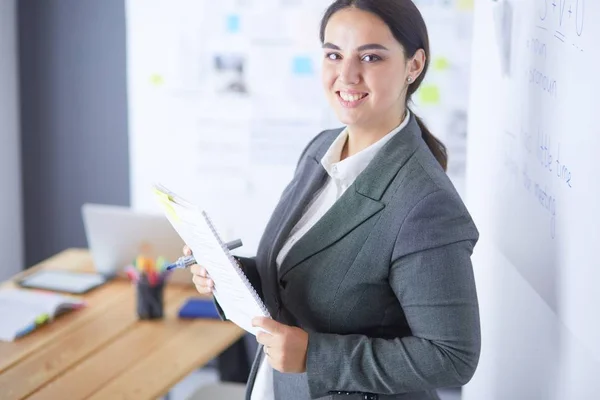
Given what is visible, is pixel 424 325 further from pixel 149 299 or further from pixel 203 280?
pixel 149 299

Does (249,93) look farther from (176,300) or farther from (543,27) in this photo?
(543,27)

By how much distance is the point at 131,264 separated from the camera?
294 cm

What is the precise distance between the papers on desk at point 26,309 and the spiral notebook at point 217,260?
1026 millimetres

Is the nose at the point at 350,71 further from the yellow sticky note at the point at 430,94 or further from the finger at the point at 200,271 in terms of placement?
the yellow sticky note at the point at 430,94

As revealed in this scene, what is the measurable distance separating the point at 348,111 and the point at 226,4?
7.50ft

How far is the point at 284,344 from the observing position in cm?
145

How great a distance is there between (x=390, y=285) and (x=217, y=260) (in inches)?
13.1

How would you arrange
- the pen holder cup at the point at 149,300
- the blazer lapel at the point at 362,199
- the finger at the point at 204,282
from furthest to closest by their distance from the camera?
the pen holder cup at the point at 149,300
the finger at the point at 204,282
the blazer lapel at the point at 362,199

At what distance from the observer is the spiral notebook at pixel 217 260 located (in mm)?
1457

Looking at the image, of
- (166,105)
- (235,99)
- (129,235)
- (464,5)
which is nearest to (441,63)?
(464,5)

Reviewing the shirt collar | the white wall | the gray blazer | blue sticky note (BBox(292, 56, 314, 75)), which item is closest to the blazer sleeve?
the gray blazer

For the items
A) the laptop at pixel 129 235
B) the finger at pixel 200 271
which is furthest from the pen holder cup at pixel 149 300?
the finger at pixel 200 271

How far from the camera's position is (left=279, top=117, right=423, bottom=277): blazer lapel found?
1.50 metres

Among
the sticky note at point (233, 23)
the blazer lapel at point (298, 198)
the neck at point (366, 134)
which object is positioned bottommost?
the blazer lapel at point (298, 198)
